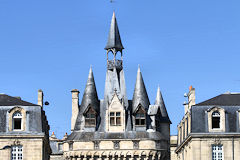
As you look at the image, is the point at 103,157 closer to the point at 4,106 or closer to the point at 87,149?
the point at 87,149

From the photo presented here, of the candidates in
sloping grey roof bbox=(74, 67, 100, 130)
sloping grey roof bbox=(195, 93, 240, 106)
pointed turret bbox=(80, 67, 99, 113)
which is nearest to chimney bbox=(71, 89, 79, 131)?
sloping grey roof bbox=(74, 67, 100, 130)

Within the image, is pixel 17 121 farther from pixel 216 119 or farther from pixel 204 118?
pixel 216 119

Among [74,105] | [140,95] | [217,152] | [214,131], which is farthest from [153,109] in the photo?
[217,152]

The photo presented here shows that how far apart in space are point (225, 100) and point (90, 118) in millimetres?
15019

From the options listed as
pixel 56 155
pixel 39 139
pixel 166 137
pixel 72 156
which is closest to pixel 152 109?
pixel 166 137

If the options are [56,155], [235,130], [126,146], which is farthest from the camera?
[56,155]

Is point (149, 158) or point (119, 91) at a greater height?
point (119, 91)

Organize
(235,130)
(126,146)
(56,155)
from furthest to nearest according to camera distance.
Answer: (56,155), (126,146), (235,130)

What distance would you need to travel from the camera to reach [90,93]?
256ft

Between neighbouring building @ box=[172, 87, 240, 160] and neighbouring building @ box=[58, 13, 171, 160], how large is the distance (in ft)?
27.0

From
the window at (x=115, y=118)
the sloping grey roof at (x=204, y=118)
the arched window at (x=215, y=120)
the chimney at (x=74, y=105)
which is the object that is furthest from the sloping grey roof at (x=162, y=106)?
the arched window at (x=215, y=120)

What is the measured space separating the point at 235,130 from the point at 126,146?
13.3 metres

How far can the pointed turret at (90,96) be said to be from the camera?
77188 mm

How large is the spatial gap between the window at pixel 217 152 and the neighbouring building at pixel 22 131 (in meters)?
15.0
